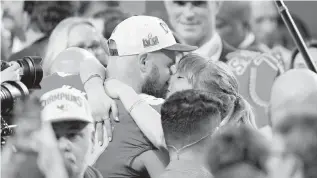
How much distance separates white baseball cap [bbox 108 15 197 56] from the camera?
6.63 feet

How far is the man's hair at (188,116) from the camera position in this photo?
1.68 metres

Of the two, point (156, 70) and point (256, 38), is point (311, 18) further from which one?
point (156, 70)

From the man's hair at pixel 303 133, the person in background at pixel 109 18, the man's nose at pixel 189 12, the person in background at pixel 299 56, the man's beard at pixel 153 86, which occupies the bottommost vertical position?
the man's hair at pixel 303 133

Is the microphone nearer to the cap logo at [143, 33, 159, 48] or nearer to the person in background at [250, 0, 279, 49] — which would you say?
the person in background at [250, 0, 279, 49]

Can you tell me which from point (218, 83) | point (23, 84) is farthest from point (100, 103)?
point (218, 83)

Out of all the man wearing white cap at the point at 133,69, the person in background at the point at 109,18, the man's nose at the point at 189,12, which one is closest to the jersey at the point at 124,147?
the man wearing white cap at the point at 133,69

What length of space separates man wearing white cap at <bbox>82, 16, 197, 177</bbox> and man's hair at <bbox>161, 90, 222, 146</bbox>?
0.28 metres

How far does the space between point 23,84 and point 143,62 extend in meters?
0.36

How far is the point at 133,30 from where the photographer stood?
6.68ft

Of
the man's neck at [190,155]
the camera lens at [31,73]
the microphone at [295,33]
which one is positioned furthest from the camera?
the microphone at [295,33]

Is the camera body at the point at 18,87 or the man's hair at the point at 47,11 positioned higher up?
the man's hair at the point at 47,11

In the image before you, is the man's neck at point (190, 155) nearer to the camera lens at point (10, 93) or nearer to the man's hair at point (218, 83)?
the man's hair at point (218, 83)

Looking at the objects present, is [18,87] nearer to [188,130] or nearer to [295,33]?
[188,130]

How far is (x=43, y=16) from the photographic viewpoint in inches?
104
